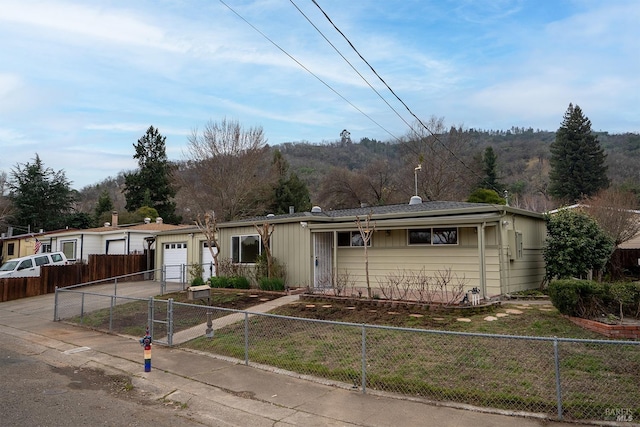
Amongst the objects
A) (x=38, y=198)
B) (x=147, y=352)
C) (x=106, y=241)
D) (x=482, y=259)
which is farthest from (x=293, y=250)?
(x=38, y=198)

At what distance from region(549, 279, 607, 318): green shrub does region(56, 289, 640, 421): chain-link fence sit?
5.11ft

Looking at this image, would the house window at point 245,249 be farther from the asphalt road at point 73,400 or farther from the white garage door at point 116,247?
the white garage door at point 116,247

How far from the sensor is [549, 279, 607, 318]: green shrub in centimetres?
929

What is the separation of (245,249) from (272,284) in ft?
10.4

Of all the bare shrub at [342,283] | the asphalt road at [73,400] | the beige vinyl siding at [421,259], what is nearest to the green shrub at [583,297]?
the beige vinyl siding at [421,259]

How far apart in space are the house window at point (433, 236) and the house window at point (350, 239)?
2.05 m

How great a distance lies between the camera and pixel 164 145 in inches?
2101

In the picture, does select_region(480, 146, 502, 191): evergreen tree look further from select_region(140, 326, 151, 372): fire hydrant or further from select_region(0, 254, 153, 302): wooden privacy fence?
select_region(140, 326, 151, 372): fire hydrant

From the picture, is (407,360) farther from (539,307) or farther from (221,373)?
(539,307)

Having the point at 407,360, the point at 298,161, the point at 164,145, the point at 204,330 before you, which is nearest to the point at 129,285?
the point at 204,330

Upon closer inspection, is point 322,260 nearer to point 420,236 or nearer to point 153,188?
point 420,236

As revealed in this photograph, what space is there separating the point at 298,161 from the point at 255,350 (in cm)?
5250

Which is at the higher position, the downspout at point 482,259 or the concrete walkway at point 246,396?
the downspout at point 482,259

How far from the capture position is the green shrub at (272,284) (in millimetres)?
16156
